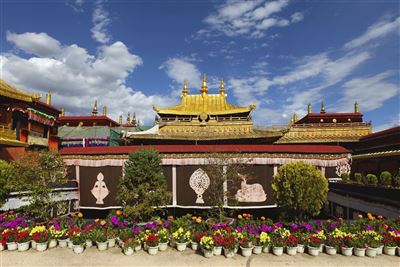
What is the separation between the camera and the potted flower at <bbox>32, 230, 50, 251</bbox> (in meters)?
12.8

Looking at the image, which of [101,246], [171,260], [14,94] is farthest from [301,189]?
[14,94]

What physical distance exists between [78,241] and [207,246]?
6.30m

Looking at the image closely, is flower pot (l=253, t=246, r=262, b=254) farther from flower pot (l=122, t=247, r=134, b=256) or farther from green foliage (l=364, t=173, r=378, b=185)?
green foliage (l=364, t=173, r=378, b=185)

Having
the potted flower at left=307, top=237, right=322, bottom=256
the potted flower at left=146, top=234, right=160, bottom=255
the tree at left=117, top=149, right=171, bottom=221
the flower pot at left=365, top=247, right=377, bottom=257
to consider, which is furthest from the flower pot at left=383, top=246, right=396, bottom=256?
the tree at left=117, top=149, right=171, bottom=221

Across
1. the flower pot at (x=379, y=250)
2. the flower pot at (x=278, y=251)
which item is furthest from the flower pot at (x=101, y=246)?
the flower pot at (x=379, y=250)

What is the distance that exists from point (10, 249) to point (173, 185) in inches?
453

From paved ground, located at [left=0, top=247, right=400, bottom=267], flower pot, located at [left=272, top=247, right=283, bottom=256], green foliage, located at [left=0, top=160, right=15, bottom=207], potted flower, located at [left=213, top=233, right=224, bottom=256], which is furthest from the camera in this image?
green foliage, located at [left=0, top=160, right=15, bottom=207]

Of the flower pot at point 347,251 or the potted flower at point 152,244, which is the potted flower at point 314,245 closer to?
the flower pot at point 347,251

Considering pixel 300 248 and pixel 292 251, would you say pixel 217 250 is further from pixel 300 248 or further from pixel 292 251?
pixel 300 248

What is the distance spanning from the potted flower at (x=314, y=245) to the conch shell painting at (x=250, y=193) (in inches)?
348

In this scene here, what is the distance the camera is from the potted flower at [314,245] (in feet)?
39.0

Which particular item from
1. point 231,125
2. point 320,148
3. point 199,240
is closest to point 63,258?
point 199,240

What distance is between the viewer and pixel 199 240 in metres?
12.6

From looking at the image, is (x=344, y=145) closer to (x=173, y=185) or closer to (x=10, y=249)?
(x=173, y=185)
